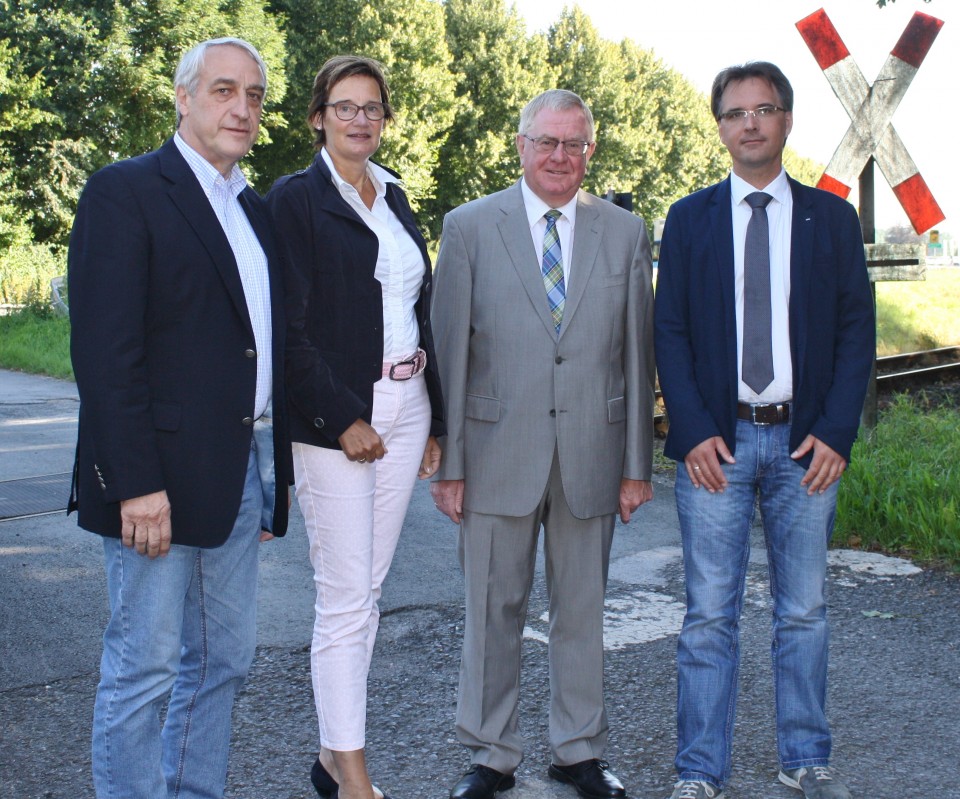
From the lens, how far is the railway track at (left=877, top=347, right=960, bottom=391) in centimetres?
A: 1129

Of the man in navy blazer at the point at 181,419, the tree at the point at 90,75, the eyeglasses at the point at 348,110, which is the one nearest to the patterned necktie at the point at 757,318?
the eyeglasses at the point at 348,110

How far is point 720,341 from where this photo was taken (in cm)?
336

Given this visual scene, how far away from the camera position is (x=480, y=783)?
134 inches

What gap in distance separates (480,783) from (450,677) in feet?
3.16

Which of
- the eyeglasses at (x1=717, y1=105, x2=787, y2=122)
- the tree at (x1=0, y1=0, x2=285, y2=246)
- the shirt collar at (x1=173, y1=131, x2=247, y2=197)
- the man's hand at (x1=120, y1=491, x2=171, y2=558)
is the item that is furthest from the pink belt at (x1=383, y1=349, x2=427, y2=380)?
the tree at (x1=0, y1=0, x2=285, y2=246)

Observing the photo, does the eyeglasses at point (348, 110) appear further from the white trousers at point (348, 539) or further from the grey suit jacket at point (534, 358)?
the white trousers at point (348, 539)

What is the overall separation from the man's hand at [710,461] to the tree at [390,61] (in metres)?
38.9

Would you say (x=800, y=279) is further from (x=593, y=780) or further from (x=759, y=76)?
(x=593, y=780)

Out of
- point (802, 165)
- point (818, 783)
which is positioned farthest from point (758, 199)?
point (802, 165)

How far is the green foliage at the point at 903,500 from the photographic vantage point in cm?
588

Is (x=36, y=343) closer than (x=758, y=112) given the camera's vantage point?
No

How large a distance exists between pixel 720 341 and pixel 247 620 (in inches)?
64.5

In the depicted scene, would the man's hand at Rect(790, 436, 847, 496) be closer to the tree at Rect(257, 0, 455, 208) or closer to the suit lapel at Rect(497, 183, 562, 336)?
the suit lapel at Rect(497, 183, 562, 336)

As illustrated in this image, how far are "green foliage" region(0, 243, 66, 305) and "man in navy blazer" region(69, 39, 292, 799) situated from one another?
2158 cm
